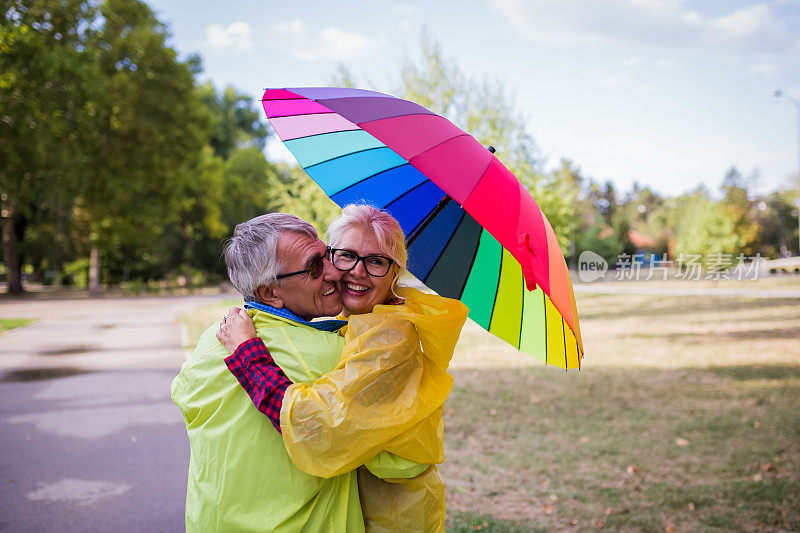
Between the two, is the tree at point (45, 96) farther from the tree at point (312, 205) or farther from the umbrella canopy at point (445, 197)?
the umbrella canopy at point (445, 197)

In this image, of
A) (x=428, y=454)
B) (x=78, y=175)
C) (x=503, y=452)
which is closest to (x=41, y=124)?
(x=78, y=175)

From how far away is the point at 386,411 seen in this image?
185 centimetres

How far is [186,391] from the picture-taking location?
2084 mm

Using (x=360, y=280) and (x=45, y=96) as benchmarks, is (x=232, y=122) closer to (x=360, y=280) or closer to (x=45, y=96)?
(x=45, y=96)

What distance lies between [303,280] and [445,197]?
1.13 metres

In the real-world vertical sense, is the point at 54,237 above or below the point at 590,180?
below

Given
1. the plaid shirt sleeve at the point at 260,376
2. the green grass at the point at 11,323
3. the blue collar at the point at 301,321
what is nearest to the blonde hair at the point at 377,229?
the blue collar at the point at 301,321

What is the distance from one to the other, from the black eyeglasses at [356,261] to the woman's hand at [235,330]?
456 millimetres

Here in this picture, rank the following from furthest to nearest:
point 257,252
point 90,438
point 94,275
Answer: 1. point 94,275
2. point 90,438
3. point 257,252

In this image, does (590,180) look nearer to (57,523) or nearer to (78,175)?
(78,175)

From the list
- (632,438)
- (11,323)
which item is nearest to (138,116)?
(11,323)

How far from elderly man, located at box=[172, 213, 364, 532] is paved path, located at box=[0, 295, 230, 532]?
3156mm

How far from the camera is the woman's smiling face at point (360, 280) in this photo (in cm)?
240

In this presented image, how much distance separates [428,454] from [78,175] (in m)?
21.5
